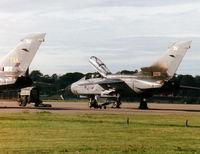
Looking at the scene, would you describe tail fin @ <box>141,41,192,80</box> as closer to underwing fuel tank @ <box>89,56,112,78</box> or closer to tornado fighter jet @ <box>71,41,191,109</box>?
tornado fighter jet @ <box>71,41,191,109</box>

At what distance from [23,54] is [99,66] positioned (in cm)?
1367

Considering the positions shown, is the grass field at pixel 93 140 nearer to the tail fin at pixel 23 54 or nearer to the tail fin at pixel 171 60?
the tail fin at pixel 23 54

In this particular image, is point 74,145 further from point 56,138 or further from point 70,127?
point 70,127

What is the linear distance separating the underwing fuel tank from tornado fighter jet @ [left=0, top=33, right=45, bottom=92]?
1268 cm

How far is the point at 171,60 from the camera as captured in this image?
38562mm

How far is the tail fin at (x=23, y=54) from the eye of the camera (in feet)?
117

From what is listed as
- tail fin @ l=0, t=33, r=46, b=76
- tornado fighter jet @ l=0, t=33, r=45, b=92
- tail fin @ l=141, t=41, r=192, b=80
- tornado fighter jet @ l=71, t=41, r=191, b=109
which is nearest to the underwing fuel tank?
tornado fighter jet @ l=71, t=41, r=191, b=109

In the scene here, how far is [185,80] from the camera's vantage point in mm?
128625

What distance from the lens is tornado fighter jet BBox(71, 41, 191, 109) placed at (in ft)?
127

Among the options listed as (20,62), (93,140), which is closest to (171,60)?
(20,62)

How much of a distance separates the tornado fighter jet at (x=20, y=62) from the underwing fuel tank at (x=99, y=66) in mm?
12684

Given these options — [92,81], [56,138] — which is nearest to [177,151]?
[56,138]

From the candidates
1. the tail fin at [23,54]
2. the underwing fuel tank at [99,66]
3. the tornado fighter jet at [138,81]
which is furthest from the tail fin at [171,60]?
the tail fin at [23,54]

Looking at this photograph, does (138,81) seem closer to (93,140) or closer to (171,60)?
(171,60)
